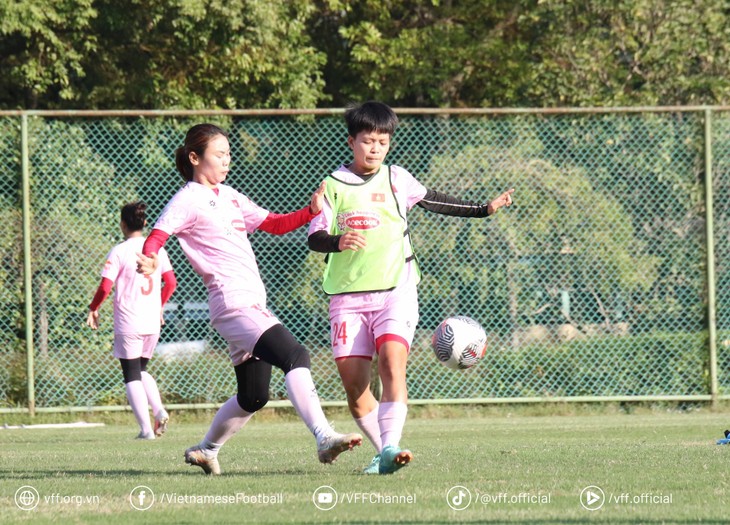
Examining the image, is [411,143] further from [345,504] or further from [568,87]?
[345,504]

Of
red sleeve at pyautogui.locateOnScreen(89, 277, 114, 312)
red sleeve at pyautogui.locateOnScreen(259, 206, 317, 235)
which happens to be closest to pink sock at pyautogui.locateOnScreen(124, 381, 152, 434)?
red sleeve at pyautogui.locateOnScreen(89, 277, 114, 312)

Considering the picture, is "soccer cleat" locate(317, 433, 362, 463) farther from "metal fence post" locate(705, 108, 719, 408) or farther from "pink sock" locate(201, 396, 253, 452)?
"metal fence post" locate(705, 108, 719, 408)

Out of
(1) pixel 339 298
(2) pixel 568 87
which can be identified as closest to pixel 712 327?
(2) pixel 568 87

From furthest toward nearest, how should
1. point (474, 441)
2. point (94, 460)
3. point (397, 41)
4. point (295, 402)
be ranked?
point (397, 41), point (474, 441), point (94, 460), point (295, 402)

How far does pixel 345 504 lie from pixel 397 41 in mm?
13972

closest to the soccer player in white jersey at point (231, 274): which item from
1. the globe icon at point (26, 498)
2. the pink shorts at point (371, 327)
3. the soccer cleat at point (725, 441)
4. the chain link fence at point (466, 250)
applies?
the pink shorts at point (371, 327)

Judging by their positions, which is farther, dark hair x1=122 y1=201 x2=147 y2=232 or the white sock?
dark hair x1=122 y1=201 x2=147 y2=232

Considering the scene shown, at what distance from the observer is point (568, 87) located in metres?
15.6

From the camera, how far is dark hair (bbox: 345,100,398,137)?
6316 mm

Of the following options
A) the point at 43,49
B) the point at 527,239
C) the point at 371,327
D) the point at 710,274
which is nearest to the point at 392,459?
the point at 371,327

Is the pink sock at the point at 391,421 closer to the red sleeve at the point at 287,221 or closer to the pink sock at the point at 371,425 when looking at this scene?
the pink sock at the point at 371,425

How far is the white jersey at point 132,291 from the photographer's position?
9.98m

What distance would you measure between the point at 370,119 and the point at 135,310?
434 centimetres

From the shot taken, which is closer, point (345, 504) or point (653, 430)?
point (345, 504)
